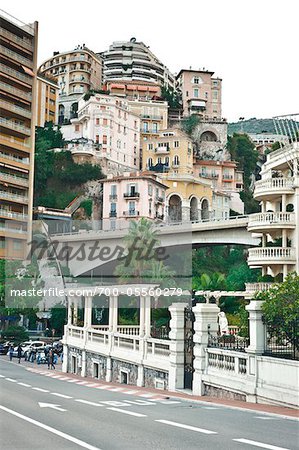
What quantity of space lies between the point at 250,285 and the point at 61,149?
6632 centimetres

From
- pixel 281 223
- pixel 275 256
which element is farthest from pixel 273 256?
pixel 281 223

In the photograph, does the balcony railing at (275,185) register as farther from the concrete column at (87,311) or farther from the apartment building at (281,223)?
the concrete column at (87,311)

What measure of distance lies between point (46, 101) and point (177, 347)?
102555 millimetres

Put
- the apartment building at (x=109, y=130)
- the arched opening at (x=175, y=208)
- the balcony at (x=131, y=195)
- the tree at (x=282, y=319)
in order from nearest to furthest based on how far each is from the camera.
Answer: the tree at (x=282, y=319), the balcony at (x=131, y=195), the arched opening at (x=175, y=208), the apartment building at (x=109, y=130)

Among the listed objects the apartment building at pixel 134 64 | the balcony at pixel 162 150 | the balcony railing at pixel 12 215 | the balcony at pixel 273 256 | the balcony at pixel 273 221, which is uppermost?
the apartment building at pixel 134 64

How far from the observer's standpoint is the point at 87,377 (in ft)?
108

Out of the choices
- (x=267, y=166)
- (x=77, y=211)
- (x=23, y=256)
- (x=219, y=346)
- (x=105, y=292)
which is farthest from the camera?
(x=77, y=211)

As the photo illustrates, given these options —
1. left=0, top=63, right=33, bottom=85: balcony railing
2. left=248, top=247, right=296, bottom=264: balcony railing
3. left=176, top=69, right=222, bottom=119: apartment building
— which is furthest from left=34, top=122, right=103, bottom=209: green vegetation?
left=248, top=247, right=296, bottom=264: balcony railing

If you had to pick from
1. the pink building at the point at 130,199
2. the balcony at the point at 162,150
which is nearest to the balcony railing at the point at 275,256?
the pink building at the point at 130,199

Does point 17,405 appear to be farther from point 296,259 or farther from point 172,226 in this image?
point 172,226

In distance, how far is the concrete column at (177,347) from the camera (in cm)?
2255

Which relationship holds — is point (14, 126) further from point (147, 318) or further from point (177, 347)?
point (177, 347)

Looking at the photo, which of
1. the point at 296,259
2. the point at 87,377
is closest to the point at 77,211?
the point at 296,259

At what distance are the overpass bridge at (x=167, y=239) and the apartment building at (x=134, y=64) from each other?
7196 centimetres
